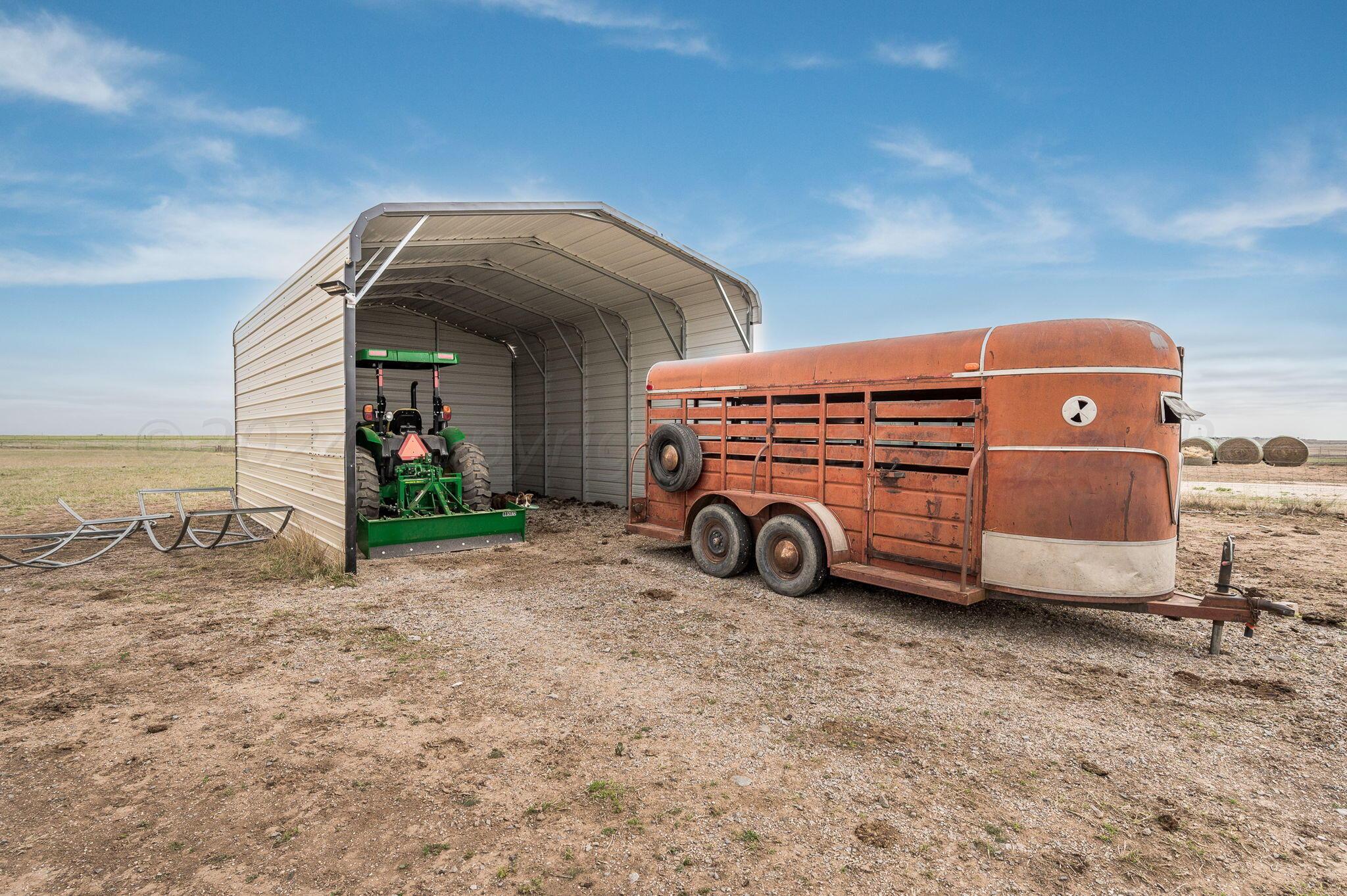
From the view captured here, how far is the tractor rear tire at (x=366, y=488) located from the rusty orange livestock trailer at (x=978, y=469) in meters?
4.44

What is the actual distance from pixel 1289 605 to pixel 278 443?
1239 cm

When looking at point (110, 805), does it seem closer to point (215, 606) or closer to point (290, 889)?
point (290, 889)

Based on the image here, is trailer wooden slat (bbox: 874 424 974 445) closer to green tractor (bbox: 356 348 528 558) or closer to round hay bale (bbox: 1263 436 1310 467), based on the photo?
green tractor (bbox: 356 348 528 558)

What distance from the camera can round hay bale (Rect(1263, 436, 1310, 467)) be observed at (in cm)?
2767

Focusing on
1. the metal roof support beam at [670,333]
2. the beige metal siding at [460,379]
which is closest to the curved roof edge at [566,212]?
the metal roof support beam at [670,333]

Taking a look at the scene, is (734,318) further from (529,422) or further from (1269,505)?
(1269,505)

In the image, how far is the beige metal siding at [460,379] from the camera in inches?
616

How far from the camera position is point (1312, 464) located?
30469 millimetres

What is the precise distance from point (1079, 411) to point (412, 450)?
7.51 m

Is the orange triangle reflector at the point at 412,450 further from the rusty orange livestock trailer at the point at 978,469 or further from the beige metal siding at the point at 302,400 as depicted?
the rusty orange livestock trailer at the point at 978,469

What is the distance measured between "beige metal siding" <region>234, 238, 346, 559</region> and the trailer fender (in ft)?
13.8

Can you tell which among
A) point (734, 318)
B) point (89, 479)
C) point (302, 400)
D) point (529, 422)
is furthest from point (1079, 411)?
point (89, 479)

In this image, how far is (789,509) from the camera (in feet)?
→ 22.2

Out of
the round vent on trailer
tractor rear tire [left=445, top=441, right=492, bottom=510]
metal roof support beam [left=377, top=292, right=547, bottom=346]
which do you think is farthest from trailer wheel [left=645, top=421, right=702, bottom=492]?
metal roof support beam [left=377, top=292, right=547, bottom=346]
